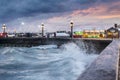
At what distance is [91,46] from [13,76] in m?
31.0

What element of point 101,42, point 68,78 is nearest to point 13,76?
point 68,78

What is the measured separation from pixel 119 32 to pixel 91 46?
34.4 m

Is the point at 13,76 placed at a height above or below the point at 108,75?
below

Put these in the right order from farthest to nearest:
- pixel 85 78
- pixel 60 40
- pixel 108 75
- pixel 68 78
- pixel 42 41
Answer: pixel 42 41 < pixel 60 40 < pixel 68 78 < pixel 108 75 < pixel 85 78

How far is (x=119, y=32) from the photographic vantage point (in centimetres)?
8206

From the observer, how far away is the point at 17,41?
2955 inches

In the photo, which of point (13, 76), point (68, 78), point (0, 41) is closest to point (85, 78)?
point (68, 78)

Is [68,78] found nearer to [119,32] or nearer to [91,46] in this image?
[91,46]

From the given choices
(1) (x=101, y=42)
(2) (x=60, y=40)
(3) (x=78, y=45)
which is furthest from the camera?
(2) (x=60, y=40)

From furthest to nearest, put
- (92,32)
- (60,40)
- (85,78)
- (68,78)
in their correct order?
1. (92,32)
2. (60,40)
3. (68,78)
4. (85,78)

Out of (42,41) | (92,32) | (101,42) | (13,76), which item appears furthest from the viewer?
(92,32)

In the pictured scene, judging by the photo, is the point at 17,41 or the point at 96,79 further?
the point at 17,41

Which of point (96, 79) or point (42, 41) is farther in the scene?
point (42, 41)

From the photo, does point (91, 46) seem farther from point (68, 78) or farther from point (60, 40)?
point (68, 78)
